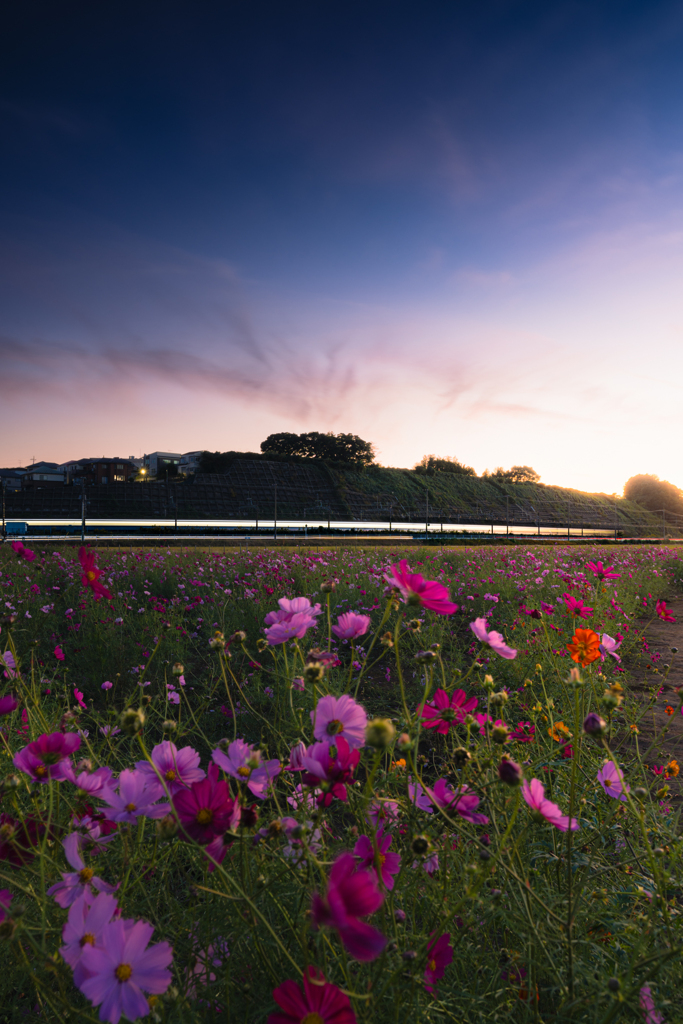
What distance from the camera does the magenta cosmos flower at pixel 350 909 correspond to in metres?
0.40

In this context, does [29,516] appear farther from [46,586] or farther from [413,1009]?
[413,1009]

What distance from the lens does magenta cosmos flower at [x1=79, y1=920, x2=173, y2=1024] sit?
54 centimetres

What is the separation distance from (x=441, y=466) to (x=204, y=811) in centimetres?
6449

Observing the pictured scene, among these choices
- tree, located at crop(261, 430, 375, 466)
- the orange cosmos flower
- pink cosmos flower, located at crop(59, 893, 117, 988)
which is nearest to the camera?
pink cosmos flower, located at crop(59, 893, 117, 988)

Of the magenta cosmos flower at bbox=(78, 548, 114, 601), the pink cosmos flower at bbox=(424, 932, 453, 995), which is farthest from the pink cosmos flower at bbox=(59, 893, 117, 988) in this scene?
the magenta cosmos flower at bbox=(78, 548, 114, 601)

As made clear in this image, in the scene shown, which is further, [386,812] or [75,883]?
[386,812]

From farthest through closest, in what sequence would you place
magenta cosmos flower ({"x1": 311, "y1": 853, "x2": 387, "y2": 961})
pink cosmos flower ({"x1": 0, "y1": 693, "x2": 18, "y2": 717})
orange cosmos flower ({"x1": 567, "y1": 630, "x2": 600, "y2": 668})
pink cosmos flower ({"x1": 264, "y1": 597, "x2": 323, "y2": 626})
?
orange cosmos flower ({"x1": 567, "y1": 630, "x2": 600, "y2": 668}), pink cosmos flower ({"x1": 264, "y1": 597, "x2": 323, "y2": 626}), pink cosmos flower ({"x1": 0, "y1": 693, "x2": 18, "y2": 717}), magenta cosmos flower ({"x1": 311, "y1": 853, "x2": 387, "y2": 961})

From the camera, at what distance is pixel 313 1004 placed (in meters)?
0.51

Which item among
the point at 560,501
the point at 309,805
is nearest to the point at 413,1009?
the point at 309,805

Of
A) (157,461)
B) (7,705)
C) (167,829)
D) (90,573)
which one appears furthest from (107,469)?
(167,829)

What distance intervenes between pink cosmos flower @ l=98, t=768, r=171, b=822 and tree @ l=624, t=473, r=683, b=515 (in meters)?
68.3

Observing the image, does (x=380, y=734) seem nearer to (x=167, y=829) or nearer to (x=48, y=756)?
(x=167, y=829)

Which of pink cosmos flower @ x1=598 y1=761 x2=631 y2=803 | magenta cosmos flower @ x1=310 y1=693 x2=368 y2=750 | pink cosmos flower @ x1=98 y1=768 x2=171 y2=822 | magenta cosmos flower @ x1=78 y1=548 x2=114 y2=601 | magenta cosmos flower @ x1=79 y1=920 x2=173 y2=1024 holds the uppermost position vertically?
magenta cosmos flower @ x1=78 y1=548 x2=114 y2=601

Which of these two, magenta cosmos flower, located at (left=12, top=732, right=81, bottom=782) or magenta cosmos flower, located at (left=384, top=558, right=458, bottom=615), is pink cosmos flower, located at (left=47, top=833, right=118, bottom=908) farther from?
magenta cosmos flower, located at (left=384, top=558, right=458, bottom=615)
